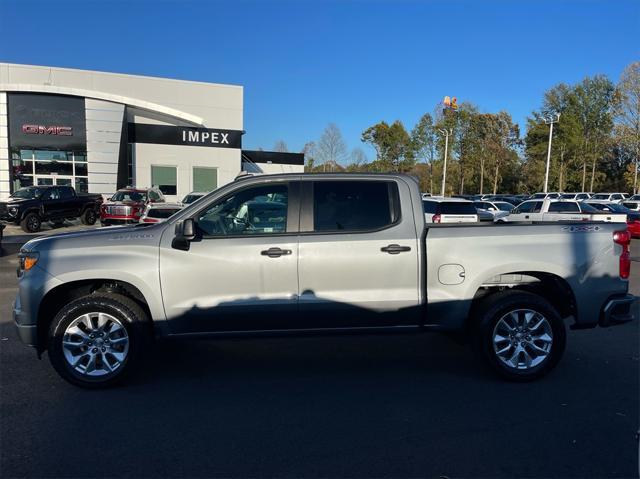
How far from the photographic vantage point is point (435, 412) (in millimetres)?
4086

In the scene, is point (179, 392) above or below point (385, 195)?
below

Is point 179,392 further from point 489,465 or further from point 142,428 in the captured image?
point 489,465

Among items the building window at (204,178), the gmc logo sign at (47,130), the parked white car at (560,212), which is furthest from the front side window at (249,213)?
the building window at (204,178)

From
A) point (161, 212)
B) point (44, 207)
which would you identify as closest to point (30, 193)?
point (44, 207)

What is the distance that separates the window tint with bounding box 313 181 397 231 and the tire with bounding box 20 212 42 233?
61.7 feet

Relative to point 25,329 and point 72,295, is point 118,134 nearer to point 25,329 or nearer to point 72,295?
point 72,295

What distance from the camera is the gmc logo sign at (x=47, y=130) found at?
29406 millimetres

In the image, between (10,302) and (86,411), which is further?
(10,302)

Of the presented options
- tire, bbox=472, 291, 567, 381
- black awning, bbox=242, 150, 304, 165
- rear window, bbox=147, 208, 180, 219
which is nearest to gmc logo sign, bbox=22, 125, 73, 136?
black awning, bbox=242, 150, 304, 165

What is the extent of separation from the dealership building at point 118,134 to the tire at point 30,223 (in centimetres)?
1135

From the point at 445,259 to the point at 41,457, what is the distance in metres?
3.52

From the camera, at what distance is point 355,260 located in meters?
4.57

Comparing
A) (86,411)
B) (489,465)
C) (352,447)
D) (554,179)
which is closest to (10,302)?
(86,411)

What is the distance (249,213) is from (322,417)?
1.95m
